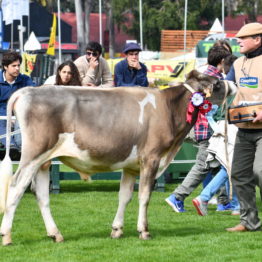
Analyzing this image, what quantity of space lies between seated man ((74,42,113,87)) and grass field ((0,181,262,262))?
2012 mm

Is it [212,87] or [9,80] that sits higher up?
[212,87]

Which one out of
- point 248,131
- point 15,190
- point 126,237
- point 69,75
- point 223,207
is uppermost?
point 69,75

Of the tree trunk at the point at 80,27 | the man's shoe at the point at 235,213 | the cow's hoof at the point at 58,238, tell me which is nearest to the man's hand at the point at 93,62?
the man's shoe at the point at 235,213

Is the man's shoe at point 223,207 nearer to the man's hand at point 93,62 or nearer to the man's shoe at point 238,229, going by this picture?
the man's shoe at point 238,229

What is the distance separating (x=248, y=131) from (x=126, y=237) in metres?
1.82

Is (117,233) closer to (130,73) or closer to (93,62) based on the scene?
(130,73)

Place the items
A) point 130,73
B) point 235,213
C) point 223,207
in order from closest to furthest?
point 235,213 < point 223,207 < point 130,73

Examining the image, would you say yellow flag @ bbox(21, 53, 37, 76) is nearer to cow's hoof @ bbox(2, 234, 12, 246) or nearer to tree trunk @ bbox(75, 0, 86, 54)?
cow's hoof @ bbox(2, 234, 12, 246)

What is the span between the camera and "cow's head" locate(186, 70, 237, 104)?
9586 mm

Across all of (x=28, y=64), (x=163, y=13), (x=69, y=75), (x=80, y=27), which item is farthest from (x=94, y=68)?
(x=163, y=13)

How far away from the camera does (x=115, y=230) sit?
9.48m

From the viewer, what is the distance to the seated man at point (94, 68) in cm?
1369

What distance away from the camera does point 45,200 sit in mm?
9211

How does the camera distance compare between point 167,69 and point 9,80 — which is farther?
point 167,69
